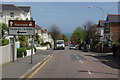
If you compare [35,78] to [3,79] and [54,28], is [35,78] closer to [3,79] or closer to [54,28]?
[3,79]

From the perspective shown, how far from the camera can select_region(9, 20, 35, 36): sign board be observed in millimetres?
17094

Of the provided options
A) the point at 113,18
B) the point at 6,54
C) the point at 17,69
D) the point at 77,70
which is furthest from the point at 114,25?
the point at 17,69

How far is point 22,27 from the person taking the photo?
674 inches

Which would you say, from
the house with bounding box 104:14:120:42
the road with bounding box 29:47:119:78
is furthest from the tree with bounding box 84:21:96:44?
the road with bounding box 29:47:119:78

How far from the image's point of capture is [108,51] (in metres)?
39.9

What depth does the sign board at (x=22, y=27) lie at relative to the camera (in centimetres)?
1709

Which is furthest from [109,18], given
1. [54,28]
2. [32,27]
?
[54,28]

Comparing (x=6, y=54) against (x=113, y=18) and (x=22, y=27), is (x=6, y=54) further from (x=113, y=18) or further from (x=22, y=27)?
(x=113, y=18)

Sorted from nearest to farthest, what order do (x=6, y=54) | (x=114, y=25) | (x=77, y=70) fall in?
(x=77, y=70) → (x=6, y=54) → (x=114, y=25)

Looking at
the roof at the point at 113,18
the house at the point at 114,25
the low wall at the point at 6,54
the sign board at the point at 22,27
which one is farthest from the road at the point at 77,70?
the roof at the point at 113,18

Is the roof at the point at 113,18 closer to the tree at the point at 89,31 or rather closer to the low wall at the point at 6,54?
the tree at the point at 89,31

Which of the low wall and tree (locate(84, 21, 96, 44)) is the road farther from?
tree (locate(84, 21, 96, 44))

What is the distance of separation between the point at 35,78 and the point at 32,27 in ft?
23.6

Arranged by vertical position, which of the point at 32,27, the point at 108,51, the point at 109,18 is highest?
the point at 109,18
